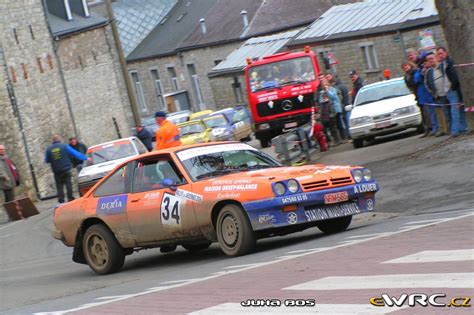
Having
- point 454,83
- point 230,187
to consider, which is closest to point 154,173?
point 230,187

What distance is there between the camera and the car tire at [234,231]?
1280cm

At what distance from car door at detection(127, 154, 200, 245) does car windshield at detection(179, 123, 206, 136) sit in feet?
91.8

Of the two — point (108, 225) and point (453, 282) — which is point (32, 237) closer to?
point (108, 225)

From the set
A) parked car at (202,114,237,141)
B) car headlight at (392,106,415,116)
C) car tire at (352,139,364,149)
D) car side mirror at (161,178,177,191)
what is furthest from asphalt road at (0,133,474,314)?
parked car at (202,114,237,141)

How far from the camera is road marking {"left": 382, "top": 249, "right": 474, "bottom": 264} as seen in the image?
30.9ft

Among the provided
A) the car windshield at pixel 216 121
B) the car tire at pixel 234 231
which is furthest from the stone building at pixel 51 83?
the car tire at pixel 234 231

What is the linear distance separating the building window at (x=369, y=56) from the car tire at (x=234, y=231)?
129 feet

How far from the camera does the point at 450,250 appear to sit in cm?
991

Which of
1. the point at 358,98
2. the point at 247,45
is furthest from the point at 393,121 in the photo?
the point at 247,45

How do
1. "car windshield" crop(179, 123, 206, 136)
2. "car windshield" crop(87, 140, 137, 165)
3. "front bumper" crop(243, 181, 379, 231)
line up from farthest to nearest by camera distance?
"car windshield" crop(179, 123, 206, 136) < "car windshield" crop(87, 140, 137, 165) < "front bumper" crop(243, 181, 379, 231)

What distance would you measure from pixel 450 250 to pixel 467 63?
11662mm

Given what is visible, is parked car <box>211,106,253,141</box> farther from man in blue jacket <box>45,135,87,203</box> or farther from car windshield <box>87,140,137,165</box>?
man in blue jacket <box>45,135,87,203</box>

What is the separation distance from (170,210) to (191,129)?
2920 centimetres

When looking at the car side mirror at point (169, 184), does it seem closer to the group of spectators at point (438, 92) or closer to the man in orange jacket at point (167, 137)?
the man in orange jacket at point (167, 137)
